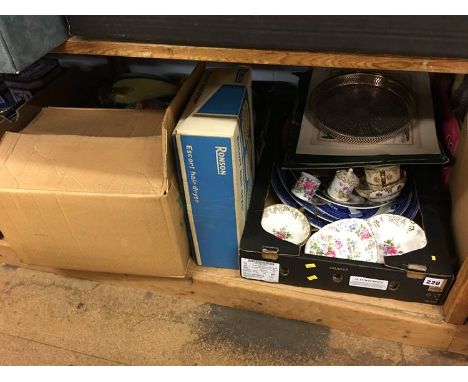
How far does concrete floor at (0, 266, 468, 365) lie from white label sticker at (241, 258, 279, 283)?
109mm

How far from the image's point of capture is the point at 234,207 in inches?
29.3

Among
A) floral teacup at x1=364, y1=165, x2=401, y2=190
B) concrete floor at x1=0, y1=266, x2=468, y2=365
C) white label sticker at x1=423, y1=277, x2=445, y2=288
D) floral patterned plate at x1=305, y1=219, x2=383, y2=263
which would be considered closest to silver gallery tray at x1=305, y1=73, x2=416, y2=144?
floral teacup at x1=364, y1=165, x2=401, y2=190

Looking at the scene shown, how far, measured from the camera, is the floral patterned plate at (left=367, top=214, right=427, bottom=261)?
76 cm

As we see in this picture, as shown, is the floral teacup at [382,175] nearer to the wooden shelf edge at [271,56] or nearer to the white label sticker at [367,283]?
the white label sticker at [367,283]

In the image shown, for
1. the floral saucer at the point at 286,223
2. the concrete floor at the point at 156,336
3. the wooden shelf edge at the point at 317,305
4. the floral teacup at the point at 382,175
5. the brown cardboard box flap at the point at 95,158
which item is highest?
the brown cardboard box flap at the point at 95,158

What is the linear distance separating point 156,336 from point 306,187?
422 mm

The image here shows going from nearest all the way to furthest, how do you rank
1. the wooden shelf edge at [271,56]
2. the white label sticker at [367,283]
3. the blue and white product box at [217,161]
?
the wooden shelf edge at [271,56] → the blue and white product box at [217,161] → the white label sticker at [367,283]

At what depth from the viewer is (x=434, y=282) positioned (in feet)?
2.36

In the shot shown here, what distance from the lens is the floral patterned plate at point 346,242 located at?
2.49ft

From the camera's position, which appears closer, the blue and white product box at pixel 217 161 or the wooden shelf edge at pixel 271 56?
the wooden shelf edge at pixel 271 56

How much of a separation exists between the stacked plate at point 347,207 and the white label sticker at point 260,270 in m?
0.12

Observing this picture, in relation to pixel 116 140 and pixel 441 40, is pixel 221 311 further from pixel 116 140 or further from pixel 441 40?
pixel 441 40

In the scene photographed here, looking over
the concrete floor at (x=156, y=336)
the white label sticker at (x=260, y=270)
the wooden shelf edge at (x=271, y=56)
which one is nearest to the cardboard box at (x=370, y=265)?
the white label sticker at (x=260, y=270)
